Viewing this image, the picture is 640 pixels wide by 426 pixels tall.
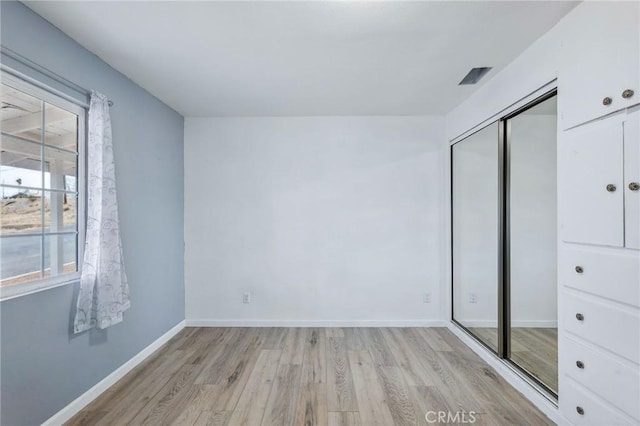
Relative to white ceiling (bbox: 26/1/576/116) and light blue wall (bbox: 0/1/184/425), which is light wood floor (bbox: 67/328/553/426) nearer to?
light blue wall (bbox: 0/1/184/425)

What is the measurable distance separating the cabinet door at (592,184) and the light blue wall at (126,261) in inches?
126

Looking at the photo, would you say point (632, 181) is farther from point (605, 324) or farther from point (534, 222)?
point (534, 222)

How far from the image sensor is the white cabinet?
1.41 meters

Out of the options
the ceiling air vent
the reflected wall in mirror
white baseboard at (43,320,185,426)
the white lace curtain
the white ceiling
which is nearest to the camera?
the white ceiling

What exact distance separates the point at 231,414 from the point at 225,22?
8.41 ft

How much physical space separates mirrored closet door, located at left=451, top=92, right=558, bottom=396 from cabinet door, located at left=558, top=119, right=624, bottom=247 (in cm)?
116

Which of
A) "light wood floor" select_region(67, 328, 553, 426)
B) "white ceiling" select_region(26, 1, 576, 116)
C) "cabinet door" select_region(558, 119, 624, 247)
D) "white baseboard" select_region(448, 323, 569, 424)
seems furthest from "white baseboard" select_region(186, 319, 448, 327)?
"white ceiling" select_region(26, 1, 576, 116)

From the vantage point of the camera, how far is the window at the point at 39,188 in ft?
5.39

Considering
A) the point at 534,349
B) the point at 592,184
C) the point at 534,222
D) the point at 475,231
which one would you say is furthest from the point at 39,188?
the point at 534,222

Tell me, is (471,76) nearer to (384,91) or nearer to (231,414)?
(384,91)

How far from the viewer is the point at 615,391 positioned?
1.47 m

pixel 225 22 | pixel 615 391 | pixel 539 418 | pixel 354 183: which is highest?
pixel 225 22

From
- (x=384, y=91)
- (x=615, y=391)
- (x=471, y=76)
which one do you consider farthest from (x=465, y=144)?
(x=615, y=391)

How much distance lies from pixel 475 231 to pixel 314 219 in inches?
73.8
